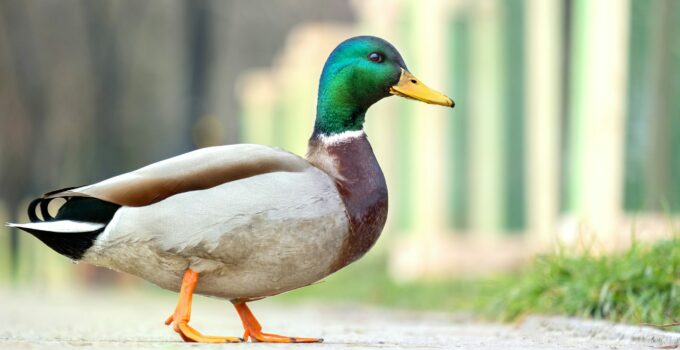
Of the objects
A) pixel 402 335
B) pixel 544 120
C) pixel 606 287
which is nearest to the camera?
pixel 402 335

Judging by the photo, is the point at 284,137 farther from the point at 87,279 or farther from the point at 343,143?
the point at 343,143

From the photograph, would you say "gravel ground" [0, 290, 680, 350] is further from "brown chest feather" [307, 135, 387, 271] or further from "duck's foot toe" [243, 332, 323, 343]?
"brown chest feather" [307, 135, 387, 271]

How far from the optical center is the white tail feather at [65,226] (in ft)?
17.6

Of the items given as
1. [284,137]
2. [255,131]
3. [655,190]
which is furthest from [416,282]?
[255,131]

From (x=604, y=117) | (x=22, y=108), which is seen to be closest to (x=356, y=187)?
(x=604, y=117)

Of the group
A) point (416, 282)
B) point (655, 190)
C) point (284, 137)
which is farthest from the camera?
point (284, 137)

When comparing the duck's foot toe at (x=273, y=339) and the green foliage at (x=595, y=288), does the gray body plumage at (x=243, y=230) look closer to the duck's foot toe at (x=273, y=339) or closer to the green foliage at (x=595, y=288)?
the duck's foot toe at (x=273, y=339)

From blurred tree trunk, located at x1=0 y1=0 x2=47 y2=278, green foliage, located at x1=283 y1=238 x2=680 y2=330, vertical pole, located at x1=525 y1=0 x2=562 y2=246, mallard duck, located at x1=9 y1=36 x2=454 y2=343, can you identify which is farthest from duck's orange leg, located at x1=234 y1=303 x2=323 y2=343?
blurred tree trunk, located at x1=0 y1=0 x2=47 y2=278

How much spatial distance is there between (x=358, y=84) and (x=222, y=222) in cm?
86

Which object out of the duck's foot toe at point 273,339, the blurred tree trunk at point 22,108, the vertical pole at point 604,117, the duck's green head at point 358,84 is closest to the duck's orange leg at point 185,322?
the duck's foot toe at point 273,339

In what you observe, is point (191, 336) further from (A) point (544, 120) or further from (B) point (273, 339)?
(A) point (544, 120)

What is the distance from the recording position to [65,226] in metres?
5.36

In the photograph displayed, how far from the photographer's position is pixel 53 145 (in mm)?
22562

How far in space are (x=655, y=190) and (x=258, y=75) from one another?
2206 centimetres
